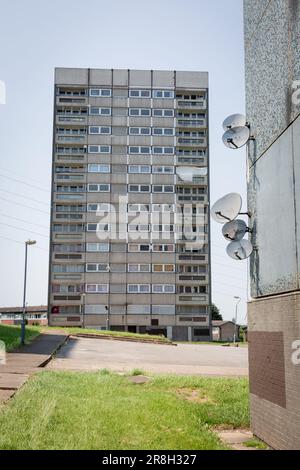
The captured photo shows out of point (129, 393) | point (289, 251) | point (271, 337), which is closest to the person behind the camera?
point (289, 251)

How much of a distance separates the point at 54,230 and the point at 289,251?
246 feet

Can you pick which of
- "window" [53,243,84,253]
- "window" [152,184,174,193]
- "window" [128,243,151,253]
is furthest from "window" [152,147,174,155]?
"window" [53,243,84,253]

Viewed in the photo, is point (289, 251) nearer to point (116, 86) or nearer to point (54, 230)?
point (54, 230)

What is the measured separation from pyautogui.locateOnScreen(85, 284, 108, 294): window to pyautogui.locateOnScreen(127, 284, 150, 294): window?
11.5 ft

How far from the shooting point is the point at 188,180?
81.3m

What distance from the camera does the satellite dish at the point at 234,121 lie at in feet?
29.0

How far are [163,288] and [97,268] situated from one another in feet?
33.8

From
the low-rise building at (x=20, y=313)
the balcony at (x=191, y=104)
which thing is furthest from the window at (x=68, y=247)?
the low-rise building at (x=20, y=313)

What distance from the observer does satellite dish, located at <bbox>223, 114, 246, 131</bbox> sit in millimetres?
8852

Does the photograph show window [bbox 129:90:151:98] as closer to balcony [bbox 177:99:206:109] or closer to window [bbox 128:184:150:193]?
balcony [bbox 177:99:206:109]

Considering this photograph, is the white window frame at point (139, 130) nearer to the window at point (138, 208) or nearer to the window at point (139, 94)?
the window at point (139, 94)

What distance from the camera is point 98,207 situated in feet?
261
